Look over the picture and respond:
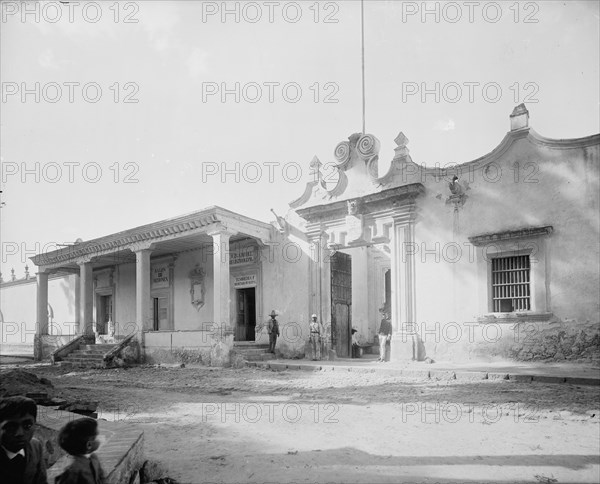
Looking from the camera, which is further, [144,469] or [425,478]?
[144,469]

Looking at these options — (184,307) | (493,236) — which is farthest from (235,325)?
(493,236)

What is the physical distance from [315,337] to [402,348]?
3.04 meters

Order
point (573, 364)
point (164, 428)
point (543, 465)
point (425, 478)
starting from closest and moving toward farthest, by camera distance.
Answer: point (425, 478)
point (543, 465)
point (164, 428)
point (573, 364)

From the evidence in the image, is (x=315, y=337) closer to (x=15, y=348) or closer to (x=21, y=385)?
(x=21, y=385)

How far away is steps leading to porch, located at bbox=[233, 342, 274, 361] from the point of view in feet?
49.0

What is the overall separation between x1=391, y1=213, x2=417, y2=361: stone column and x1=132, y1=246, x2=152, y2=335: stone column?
8902 mm

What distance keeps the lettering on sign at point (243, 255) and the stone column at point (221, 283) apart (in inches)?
89.1

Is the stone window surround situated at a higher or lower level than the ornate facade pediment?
lower

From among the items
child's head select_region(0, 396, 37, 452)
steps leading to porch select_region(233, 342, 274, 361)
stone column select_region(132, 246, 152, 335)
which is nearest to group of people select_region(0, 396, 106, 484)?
child's head select_region(0, 396, 37, 452)

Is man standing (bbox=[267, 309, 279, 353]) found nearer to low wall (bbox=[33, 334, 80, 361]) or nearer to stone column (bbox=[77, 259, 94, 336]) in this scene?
stone column (bbox=[77, 259, 94, 336])

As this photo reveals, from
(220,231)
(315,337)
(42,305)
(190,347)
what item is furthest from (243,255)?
(42,305)

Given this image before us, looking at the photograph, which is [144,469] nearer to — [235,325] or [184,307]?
[235,325]

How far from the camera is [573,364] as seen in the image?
33.6 feet

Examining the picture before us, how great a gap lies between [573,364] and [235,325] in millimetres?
11598
